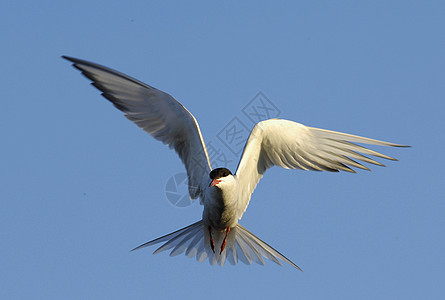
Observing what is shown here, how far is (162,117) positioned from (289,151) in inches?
64.0

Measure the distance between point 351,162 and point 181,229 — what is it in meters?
2.16

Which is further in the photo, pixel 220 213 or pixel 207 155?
pixel 207 155

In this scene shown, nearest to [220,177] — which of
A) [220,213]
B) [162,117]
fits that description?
[220,213]

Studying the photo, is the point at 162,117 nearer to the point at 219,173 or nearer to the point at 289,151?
the point at 219,173

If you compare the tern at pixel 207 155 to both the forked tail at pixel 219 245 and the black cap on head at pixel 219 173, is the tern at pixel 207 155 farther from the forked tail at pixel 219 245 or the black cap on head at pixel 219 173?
the black cap on head at pixel 219 173

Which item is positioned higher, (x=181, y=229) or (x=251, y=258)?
(x=181, y=229)

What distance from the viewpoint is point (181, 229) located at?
21.7ft

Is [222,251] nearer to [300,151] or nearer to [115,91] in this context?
[300,151]

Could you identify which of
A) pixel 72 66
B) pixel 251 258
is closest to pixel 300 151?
pixel 251 258

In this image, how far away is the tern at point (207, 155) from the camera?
6438 millimetres

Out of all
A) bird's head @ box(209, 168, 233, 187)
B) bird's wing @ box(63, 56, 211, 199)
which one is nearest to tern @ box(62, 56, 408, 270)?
bird's wing @ box(63, 56, 211, 199)

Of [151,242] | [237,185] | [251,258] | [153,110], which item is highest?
[153,110]

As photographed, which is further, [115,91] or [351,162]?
[115,91]

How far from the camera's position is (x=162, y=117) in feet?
22.4
